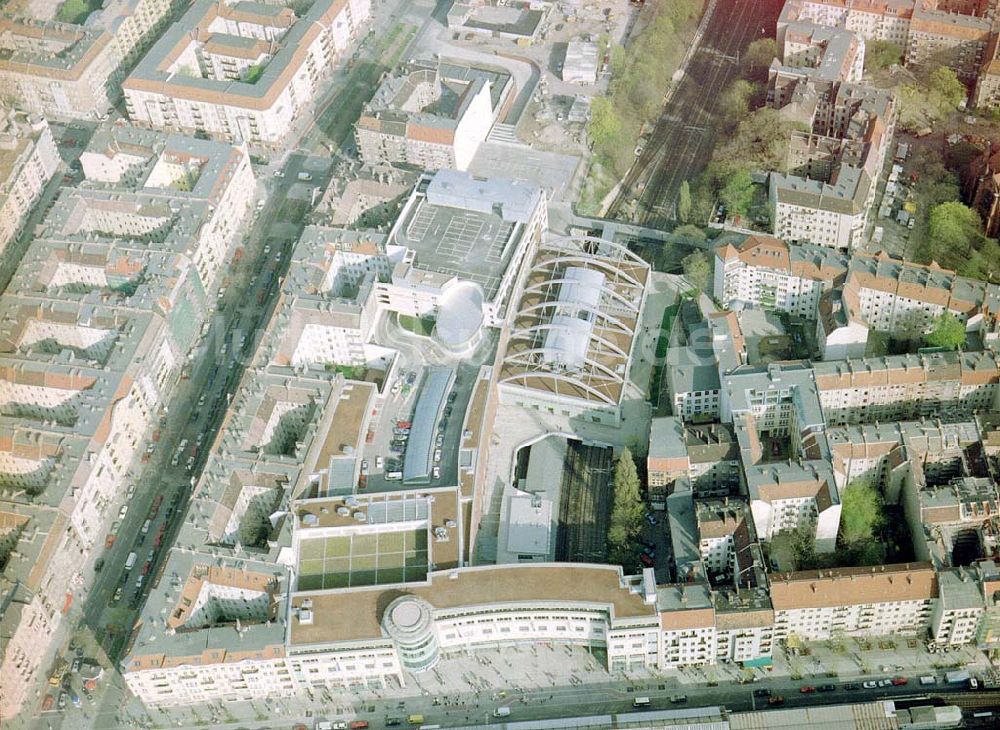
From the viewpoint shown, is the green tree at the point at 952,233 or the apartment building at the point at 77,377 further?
the green tree at the point at 952,233

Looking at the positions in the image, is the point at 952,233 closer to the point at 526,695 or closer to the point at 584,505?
the point at 584,505

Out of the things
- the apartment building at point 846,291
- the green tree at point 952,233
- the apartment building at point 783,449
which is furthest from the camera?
the green tree at point 952,233

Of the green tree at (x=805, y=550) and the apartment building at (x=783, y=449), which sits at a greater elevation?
the apartment building at (x=783, y=449)

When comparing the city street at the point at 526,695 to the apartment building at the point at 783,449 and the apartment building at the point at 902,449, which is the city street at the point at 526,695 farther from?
the apartment building at the point at 902,449

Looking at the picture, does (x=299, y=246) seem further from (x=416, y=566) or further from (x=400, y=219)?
(x=416, y=566)

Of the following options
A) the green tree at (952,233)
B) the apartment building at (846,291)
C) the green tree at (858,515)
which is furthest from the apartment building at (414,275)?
the green tree at (952,233)

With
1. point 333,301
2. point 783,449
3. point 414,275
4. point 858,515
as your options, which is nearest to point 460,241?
point 414,275

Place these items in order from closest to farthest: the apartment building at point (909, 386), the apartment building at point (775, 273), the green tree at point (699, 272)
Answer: the apartment building at point (909, 386)
the apartment building at point (775, 273)
the green tree at point (699, 272)
